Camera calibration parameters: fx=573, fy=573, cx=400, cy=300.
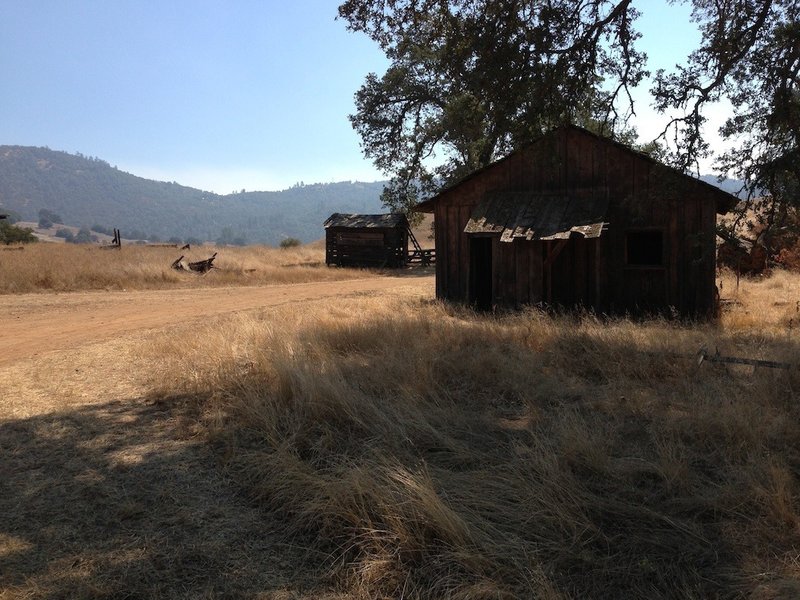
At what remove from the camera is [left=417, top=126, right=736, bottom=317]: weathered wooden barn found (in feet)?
40.4

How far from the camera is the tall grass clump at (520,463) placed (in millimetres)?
3074

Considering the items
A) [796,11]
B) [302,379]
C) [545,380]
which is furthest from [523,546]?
[796,11]

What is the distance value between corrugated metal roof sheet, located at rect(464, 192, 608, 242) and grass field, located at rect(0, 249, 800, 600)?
5105 mm

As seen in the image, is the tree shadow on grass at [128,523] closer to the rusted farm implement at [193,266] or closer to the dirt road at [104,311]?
the dirt road at [104,311]

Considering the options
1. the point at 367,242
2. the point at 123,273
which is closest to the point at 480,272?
the point at 123,273

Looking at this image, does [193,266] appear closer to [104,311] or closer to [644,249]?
[104,311]

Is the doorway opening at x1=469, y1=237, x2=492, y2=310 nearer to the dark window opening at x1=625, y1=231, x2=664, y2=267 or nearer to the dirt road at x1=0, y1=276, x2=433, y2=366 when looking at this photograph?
the dark window opening at x1=625, y1=231, x2=664, y2=267

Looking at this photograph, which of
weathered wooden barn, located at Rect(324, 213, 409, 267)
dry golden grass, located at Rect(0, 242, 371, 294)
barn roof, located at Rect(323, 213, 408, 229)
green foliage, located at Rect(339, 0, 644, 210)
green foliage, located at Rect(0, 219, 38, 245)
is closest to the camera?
green foliage, located at Rect(339, 0, 644, 210)

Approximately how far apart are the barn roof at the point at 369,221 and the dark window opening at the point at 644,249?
21020 millimetres

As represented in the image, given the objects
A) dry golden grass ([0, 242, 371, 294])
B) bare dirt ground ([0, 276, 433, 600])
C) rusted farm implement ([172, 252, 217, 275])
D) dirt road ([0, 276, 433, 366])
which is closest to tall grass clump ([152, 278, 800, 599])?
bare dirt ground ([0, 276, 433, 600])

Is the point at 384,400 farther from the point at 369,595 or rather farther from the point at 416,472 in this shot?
the point at 369,595

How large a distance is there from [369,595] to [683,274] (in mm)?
11801

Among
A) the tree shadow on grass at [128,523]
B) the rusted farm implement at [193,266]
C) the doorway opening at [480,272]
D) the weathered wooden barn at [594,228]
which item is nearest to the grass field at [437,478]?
the tree shadow on grass at [128,523]

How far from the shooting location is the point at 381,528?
3453mm
